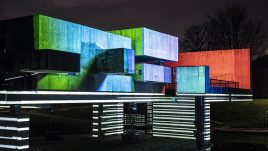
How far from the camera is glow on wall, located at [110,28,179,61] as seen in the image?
108ft

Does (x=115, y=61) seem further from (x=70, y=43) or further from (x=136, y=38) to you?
(x=136, y=38)

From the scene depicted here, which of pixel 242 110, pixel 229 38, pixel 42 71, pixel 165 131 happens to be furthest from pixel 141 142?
pixel 229 38

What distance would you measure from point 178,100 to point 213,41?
53.4 meters

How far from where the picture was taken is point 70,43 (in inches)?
1026

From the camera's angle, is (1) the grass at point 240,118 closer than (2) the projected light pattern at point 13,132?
No

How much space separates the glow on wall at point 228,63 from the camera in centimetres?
4436

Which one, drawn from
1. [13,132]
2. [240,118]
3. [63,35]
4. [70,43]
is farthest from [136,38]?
[240,118]

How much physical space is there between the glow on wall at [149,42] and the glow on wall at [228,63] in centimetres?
896

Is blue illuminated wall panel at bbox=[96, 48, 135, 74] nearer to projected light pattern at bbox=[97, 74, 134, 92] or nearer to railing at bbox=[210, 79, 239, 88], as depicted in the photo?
projected light pattern at bbox=[97, 74, 134, 92]

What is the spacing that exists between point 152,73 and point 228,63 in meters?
13.7

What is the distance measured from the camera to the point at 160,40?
35.4 meters

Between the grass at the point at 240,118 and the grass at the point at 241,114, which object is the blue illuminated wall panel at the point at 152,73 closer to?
the grass at the point at 240,118

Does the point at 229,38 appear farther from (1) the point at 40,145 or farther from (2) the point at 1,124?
(2) the point at 1,124

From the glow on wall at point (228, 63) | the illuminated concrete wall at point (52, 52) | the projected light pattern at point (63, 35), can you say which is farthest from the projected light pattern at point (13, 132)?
the glow on wall at point (228, 63)
